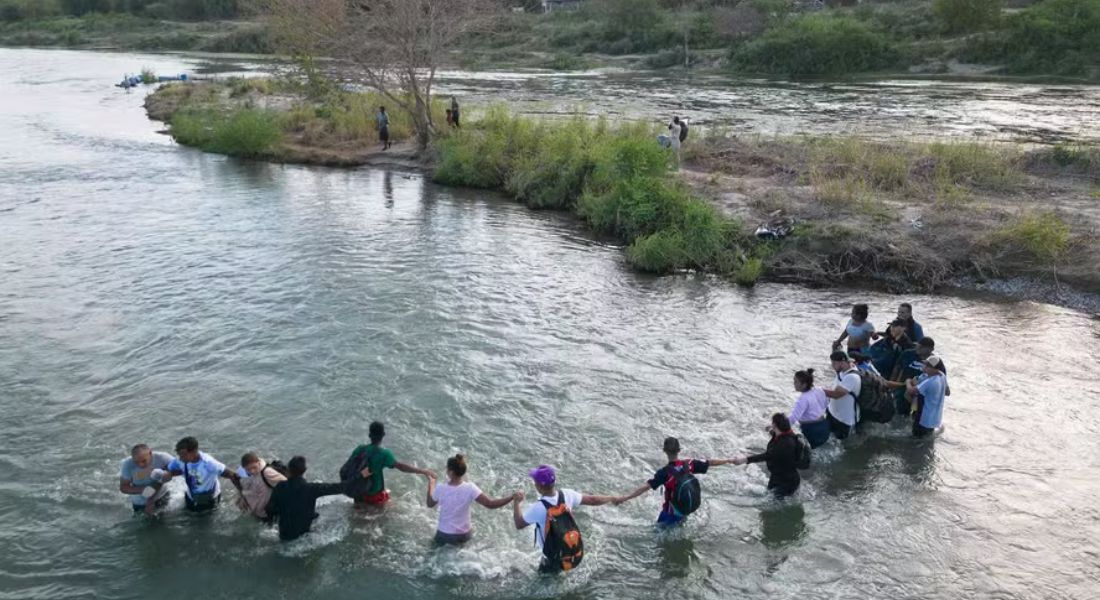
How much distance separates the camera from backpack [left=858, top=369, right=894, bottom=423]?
38.9ft

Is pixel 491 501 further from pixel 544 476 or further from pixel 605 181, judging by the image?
pixel 605 181

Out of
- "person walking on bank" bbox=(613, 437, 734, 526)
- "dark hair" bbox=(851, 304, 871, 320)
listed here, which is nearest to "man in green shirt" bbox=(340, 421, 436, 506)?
"person walking on bank" bbox=(613, 437, 734, 526)

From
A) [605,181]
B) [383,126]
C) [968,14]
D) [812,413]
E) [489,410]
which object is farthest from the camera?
[968,14]

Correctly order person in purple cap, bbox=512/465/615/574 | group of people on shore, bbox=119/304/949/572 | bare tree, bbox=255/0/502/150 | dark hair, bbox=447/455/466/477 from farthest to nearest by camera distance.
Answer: bare tree, bbox=255/0/502/150
dark hair, bbox=447/455/466/477
group of people on shore, bbox=119/304/949/572
person in purple cap, bbox=512/465/615/574

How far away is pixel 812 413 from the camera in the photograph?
11.2 m

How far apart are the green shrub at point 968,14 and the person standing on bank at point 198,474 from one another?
215ft

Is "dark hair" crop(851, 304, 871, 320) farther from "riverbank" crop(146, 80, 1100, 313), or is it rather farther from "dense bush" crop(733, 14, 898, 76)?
"dense bush" crop(733, 14, 898, 76)

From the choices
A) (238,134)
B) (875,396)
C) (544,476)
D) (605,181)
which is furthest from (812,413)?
(238,134)

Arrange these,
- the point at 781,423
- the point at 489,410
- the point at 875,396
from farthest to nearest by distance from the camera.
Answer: the point at 489,410 → the point at 875,396 → the point at 781,423

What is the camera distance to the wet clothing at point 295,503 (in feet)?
31.4

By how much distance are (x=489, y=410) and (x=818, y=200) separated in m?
12.0

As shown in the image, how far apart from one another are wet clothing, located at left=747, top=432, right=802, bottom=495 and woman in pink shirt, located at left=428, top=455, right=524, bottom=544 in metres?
3.13

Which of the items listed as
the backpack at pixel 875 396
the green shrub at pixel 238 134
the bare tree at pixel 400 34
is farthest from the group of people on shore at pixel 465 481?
the green shrub at pixel 238 134

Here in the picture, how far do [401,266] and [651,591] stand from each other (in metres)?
12.9
